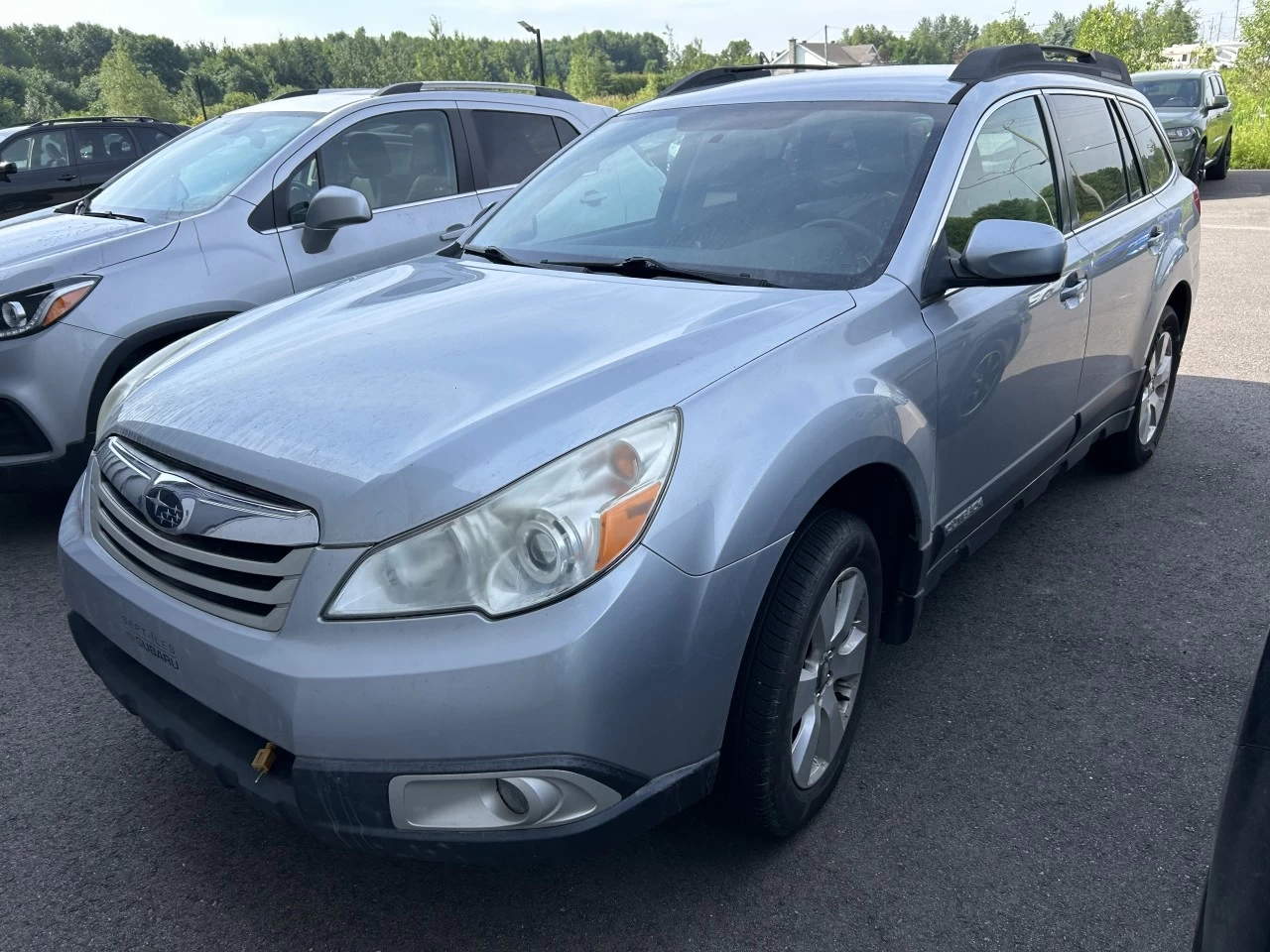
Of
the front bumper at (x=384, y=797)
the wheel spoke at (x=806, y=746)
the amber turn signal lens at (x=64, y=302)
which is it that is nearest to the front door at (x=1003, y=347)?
the wheel spoke at (x=806, y=746)

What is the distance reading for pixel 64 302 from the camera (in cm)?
391

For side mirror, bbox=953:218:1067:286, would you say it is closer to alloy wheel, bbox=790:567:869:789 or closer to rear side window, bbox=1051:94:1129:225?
alloy wheel, bbox=790:567:869:789

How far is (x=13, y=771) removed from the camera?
8.80ft

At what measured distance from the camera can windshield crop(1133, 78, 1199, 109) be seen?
1504 cm

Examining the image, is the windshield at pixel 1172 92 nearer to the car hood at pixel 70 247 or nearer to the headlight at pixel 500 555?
the car hood at pixel 70 247

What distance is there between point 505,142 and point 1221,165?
53.5ft

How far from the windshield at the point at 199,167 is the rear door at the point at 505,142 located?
0.88 meters

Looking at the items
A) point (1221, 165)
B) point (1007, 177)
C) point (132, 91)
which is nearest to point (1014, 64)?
point (1007, 177)

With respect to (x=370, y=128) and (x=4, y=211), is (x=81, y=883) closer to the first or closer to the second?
(x=370, y=128)

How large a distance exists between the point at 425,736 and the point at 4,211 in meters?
12.4

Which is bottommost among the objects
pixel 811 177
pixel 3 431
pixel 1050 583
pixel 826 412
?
pixel 1050 583

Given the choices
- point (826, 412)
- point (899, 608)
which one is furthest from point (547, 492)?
point (899, 608)

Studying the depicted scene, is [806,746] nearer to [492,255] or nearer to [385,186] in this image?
[492,255]

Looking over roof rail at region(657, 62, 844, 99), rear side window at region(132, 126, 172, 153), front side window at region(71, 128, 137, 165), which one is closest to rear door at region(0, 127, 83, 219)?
front side window at region(71, 128, 137, 165)
